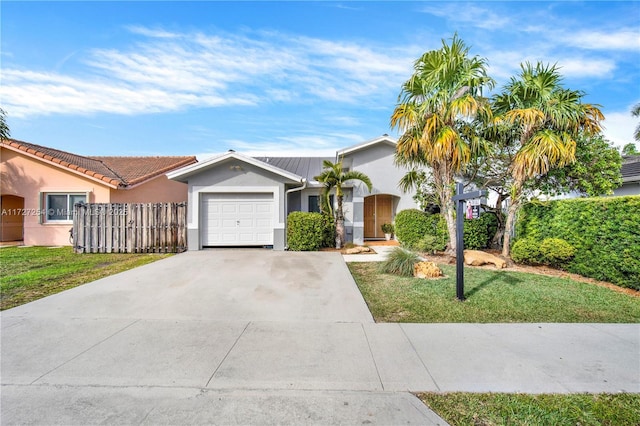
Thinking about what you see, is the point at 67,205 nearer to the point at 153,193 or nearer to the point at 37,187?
the point at 37,187

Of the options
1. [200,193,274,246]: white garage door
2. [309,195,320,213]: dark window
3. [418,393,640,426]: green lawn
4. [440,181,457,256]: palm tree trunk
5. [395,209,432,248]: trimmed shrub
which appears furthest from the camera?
[309,195,320,213]: dark window

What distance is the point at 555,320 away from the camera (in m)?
4.64

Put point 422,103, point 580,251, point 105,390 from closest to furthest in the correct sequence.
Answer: point 105,390
point 580,251
point 422,103

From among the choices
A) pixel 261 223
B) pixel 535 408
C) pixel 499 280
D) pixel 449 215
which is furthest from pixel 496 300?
pixel 261 223

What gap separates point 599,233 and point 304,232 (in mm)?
8839

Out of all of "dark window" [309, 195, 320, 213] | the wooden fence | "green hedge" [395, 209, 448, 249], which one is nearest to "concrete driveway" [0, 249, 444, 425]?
the wooden fence

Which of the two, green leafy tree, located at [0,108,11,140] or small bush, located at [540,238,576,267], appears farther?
green leafy tree, located at [0,108,11,140]

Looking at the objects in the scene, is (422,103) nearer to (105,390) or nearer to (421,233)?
(421,233)

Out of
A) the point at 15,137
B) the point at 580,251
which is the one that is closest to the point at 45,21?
the point at 15,137

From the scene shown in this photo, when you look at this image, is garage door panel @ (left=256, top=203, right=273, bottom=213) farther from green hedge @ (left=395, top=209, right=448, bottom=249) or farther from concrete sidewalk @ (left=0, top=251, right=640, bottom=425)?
concrete sidewalk @ (left=0, top=251, right=640, bottom=425)

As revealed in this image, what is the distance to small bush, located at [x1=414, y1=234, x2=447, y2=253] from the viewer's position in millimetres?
10977

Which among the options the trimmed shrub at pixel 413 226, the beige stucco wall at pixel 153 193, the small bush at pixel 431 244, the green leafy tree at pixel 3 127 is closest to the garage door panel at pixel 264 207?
the trimmed shrub at pixel 413 226

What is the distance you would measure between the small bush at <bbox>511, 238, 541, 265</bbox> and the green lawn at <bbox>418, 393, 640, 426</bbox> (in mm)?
6556

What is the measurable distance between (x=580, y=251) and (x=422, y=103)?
6.05 meters
